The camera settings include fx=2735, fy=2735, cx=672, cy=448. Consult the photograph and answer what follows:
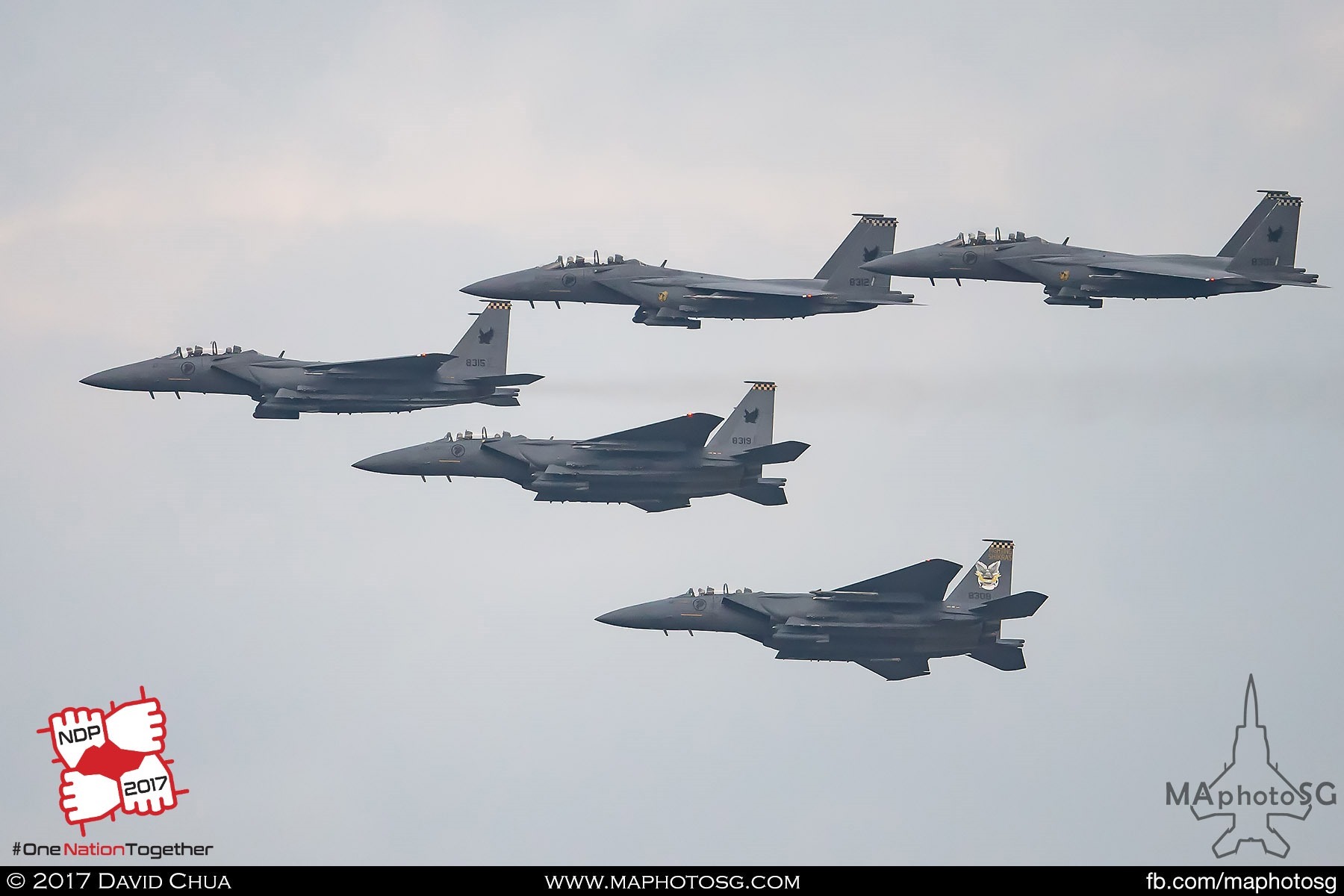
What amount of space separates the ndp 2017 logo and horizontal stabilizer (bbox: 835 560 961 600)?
84.9 feet

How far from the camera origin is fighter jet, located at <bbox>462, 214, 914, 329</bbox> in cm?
9756

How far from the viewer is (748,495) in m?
97.0

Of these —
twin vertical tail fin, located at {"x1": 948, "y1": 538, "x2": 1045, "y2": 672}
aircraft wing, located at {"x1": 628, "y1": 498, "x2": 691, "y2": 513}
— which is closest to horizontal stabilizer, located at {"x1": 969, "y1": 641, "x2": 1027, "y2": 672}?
twin vertical tail fin, located at {"x1": 948, "y1": 538, "x2": 1045, "y2": 672}

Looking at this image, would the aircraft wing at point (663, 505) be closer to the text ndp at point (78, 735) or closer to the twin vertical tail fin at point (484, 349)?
the twin vertical tail fin at point (484, 349)

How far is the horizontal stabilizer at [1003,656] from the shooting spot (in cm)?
9669

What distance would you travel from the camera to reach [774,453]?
3748 inches

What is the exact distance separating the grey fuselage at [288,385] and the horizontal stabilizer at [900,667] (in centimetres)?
1594

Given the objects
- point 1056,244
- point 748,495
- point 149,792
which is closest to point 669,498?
point 748,495

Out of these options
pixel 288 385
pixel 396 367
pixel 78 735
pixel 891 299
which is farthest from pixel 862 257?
pixel 78 735

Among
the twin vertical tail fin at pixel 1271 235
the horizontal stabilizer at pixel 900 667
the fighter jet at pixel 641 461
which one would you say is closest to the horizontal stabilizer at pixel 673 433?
the fighter jet at pixel 641 461

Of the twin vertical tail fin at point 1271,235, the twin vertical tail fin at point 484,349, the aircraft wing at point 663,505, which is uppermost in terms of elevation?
the twin vertical tail fin at point 1271,235

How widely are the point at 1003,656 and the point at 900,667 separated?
12.2 feet
